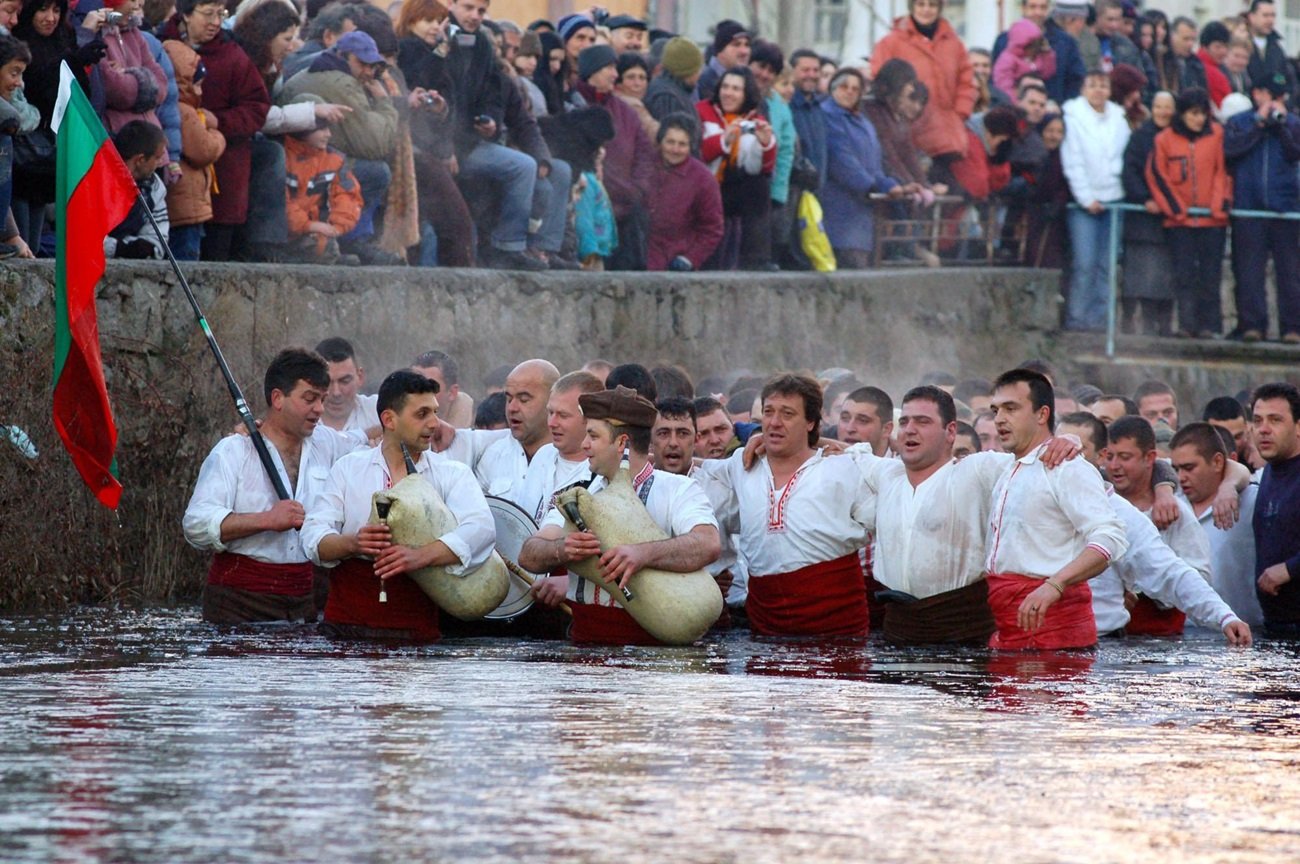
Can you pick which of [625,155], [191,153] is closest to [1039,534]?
[191,153]

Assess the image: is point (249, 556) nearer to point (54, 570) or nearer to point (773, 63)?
point (54, 570)

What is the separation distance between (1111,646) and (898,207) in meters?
9.73

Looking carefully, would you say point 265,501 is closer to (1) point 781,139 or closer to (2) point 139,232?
(2) point 139,232

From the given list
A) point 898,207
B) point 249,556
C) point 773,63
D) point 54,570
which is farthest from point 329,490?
point 898,207

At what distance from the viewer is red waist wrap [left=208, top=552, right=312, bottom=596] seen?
437 inches

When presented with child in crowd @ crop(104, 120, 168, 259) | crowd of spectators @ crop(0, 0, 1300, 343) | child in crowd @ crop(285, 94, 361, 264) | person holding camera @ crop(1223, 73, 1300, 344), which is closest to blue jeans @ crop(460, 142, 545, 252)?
crowd of spectators @ crop(0, 0, 1300, 343)

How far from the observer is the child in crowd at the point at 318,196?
46.9 ft

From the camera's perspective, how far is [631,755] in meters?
7.01

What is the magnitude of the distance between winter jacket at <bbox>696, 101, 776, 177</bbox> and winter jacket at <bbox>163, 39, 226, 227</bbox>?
16.4 ft

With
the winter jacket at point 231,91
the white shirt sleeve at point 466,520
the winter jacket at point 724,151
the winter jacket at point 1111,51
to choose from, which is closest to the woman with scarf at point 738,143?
the winter jacket at point 724,151

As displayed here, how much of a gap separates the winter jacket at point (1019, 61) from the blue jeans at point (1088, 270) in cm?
119

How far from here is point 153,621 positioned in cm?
1130

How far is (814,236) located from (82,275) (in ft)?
30.1

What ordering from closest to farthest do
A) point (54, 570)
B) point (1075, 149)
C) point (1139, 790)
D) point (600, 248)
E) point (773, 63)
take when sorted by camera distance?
point (1139, 790), point (54, 570), point (600, 248), point (773, 63), point (1075, 149)
